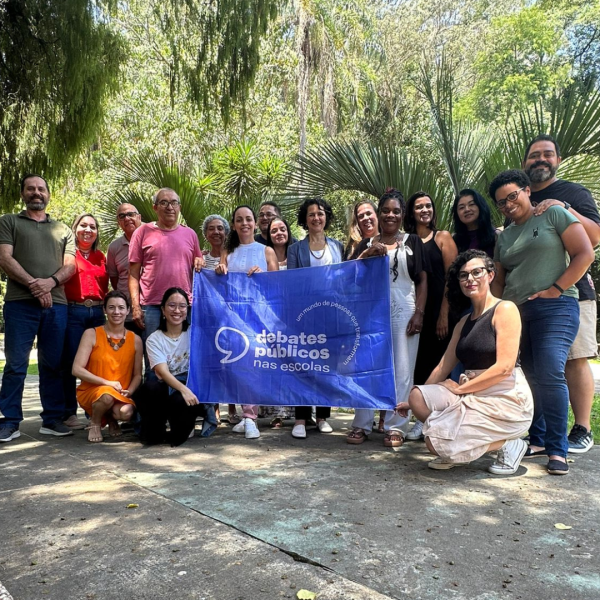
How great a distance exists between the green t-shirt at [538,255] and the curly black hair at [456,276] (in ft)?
0.59

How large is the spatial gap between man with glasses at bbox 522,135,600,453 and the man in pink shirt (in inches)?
104

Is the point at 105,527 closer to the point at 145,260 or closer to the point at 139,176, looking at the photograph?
the point at 145,260

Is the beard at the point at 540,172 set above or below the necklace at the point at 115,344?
above

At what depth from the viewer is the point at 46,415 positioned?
5.07 meters

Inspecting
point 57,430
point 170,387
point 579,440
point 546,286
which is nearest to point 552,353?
point 546,286

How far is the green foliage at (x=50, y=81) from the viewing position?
213 inches

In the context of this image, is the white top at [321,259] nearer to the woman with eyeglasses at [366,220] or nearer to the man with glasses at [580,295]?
the woman with eyeglasses at [366,220]

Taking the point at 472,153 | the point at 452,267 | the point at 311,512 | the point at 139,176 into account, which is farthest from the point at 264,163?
the point at 311,512

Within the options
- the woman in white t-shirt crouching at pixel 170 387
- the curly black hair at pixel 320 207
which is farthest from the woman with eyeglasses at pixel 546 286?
the woman in white t-shirt crouching at pixel 170 387

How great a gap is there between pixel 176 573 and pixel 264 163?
9.98m

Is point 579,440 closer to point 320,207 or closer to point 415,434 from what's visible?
point 415,434

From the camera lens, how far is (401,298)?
464 cm

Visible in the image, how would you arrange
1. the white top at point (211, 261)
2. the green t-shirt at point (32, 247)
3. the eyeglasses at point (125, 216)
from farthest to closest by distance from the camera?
the eyeglasses at point (125, 216) < the white top at point (211, 261) < the green t-shirt at point (32, 247)

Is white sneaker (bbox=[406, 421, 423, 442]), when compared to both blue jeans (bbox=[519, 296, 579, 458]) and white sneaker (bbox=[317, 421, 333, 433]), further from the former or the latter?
blue jeans (bbox=[519, 296, 579, 458])
